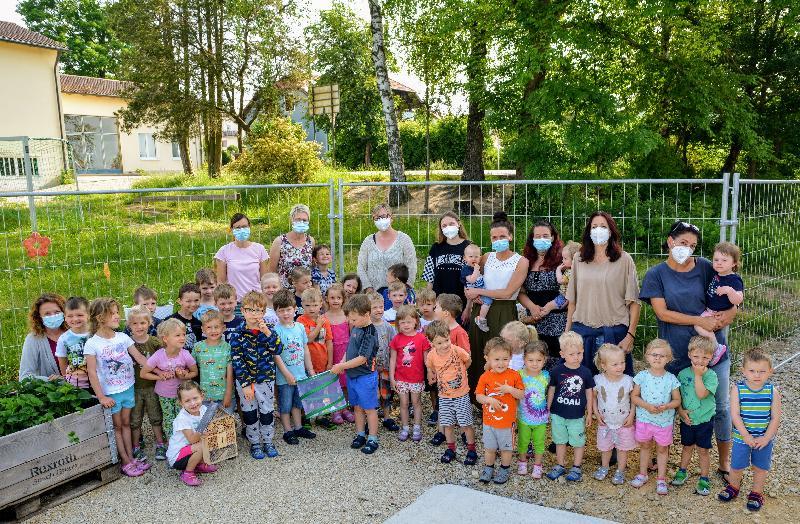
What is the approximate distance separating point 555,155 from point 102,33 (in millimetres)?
49336

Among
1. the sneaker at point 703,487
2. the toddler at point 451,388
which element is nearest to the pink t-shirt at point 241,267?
the toddler at point 451,388

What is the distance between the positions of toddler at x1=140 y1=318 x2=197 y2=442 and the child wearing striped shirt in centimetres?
392

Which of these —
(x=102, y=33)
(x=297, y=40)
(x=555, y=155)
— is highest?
(x=102, y=33)

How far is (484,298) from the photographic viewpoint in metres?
5.34

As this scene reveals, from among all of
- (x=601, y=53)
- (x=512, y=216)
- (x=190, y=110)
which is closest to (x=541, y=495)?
(x=512, y=216)

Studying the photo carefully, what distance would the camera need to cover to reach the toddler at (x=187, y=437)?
14.9 ft

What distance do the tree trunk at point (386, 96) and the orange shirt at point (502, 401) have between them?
28.2 ft

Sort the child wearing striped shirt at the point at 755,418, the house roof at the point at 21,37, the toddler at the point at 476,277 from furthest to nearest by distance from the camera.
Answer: the house roof at the point at 21,37, the toddler at the point at 476,277, the child wearing striped shirt at the point at 755,418

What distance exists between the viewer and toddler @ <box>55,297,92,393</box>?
4.72 meters

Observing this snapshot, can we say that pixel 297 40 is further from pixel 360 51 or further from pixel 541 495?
pixel 541 495

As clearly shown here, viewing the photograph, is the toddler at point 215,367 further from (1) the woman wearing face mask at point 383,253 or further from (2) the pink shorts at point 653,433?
(2) the pink shorts at point 653,433

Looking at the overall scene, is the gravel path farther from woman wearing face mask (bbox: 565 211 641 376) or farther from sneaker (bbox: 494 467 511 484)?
woman wearing face mask (bbox: 565 211 641 376)

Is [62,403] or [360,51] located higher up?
[360,51]

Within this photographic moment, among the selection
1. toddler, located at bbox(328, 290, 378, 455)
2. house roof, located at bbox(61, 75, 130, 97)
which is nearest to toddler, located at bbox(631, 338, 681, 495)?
toddler, located at bbox(328, 290, 378, 455)
